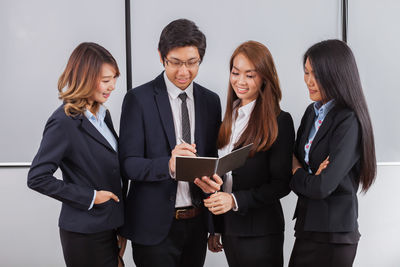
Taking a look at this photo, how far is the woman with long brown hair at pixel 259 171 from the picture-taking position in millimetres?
1760

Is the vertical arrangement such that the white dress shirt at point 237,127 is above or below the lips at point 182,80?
below

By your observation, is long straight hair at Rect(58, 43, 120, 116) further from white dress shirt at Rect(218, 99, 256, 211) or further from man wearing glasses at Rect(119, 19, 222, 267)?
white dress shirt at Rect(218, 99, 256, 211)

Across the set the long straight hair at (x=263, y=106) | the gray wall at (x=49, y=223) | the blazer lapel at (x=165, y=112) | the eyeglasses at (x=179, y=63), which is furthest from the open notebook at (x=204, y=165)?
the gray wall at (x=49, y=223)

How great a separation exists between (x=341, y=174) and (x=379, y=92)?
1.62 meters

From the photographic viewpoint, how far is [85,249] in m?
1.72

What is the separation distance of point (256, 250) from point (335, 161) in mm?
563

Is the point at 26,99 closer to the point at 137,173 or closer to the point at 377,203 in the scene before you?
the point at 137,173

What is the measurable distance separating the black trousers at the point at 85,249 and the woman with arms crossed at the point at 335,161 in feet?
3.05

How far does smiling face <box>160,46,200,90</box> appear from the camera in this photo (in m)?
1.78

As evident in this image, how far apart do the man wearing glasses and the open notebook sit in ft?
0.65

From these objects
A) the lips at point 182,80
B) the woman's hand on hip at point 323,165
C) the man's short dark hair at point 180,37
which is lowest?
the woman's hand on hip at point 323,165

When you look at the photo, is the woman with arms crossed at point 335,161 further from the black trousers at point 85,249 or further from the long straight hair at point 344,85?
the black trousers at point 85,249

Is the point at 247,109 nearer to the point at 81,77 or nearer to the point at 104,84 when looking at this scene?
the point at 104,84

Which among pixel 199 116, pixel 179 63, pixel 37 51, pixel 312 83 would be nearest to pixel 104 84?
pixel 179 63
